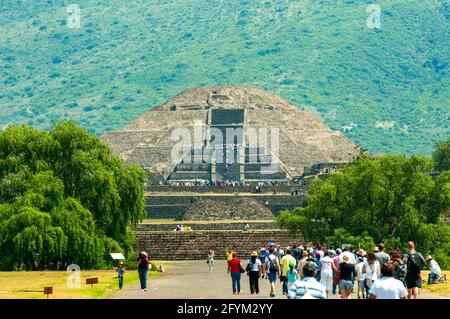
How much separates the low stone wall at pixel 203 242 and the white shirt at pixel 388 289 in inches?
1811

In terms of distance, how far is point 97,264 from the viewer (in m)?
58.3

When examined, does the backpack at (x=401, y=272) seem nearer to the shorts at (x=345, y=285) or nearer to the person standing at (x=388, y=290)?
the shorts at (x=345, y=285)

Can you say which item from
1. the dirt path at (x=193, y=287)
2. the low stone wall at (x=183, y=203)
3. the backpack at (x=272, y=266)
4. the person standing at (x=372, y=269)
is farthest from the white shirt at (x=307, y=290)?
the low stone wall at (x=183, y=203)

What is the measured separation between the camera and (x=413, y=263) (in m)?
34.4

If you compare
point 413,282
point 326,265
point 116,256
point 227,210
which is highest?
point 227,210

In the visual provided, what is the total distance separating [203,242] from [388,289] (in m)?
47.7

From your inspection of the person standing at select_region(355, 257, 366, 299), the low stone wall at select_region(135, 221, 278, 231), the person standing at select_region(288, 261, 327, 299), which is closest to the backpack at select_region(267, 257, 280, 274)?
the person standing at select_region(355, 257, 366, 299)

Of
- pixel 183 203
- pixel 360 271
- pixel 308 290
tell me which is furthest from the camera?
pixel 183 203

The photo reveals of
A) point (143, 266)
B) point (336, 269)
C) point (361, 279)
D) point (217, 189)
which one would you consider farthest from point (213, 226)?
A: point (361, 279)

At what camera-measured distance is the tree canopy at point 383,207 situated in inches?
2461

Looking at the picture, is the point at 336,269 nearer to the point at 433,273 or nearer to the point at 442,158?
the point at 433,273

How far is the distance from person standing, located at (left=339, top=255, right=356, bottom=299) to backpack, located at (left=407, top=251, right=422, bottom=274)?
1.80 m
